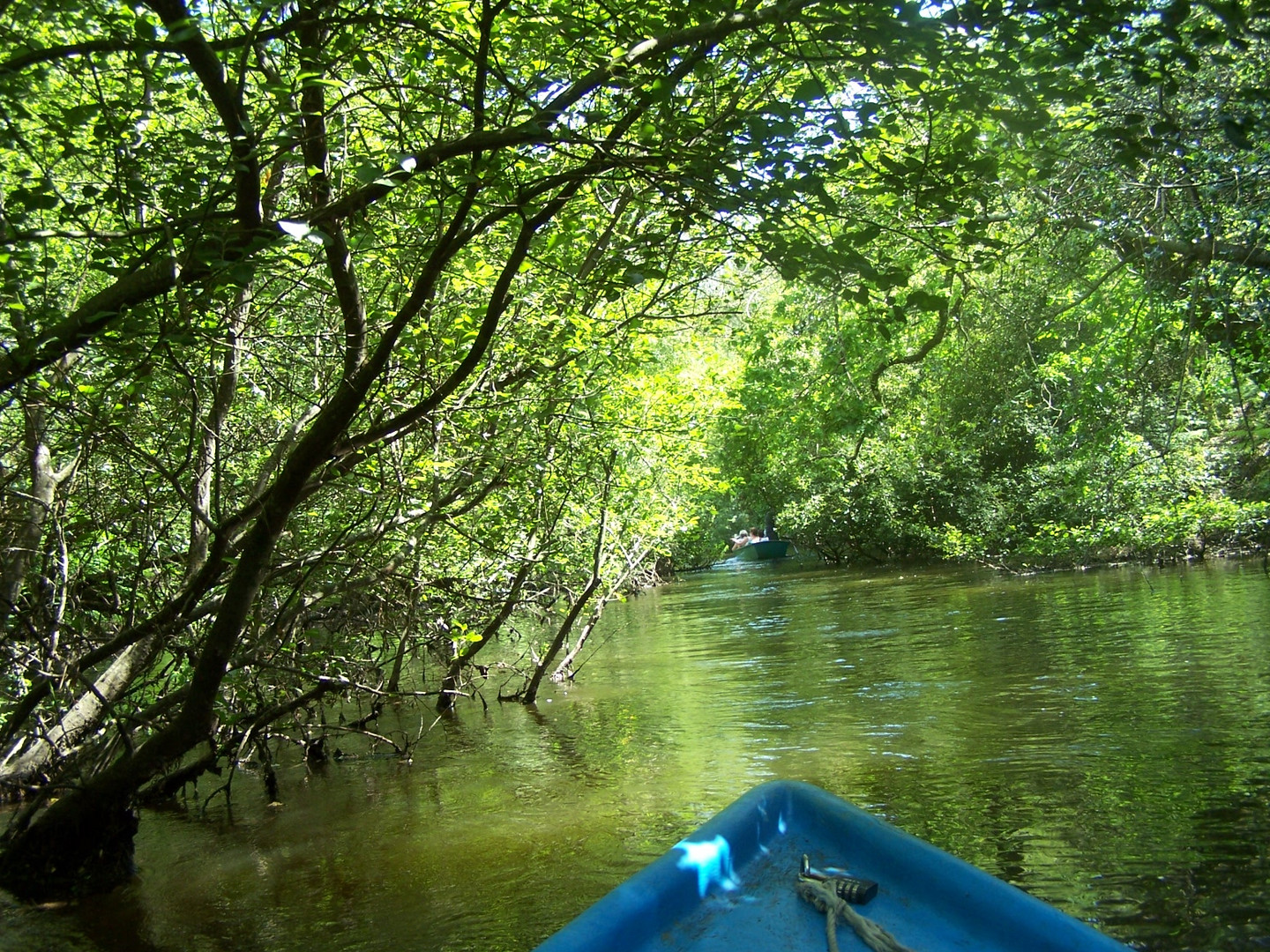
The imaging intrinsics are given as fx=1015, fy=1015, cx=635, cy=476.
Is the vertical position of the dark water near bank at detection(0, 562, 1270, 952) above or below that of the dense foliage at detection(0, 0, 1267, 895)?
below

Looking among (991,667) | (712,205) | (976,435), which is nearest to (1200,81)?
(991,667)

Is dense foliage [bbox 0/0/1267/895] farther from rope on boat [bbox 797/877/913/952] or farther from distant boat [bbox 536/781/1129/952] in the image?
rope on boat [bbox 797/877/913/952]

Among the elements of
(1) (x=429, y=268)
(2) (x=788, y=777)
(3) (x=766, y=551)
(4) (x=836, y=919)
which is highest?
(1) (x=429, y=268)

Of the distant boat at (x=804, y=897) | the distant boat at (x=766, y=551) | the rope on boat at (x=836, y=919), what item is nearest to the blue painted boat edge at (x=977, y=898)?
the distant boat at (x=804, y=897)

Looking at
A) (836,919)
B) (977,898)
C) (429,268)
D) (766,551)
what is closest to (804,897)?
(836,919)

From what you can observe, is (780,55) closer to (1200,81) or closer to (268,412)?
(268,412)

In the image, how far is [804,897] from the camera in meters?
3.72

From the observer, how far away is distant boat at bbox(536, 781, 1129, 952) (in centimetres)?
333

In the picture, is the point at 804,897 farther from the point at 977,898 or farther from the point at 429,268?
the point at 429,268

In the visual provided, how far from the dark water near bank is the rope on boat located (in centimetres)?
199

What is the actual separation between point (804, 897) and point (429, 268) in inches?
122

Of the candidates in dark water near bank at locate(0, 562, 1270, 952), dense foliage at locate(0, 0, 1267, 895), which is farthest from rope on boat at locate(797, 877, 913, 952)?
dense foliage at locate(0, 0, 1267, 895)

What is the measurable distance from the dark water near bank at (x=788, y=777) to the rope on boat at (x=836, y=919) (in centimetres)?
199

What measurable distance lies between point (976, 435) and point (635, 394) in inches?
687
